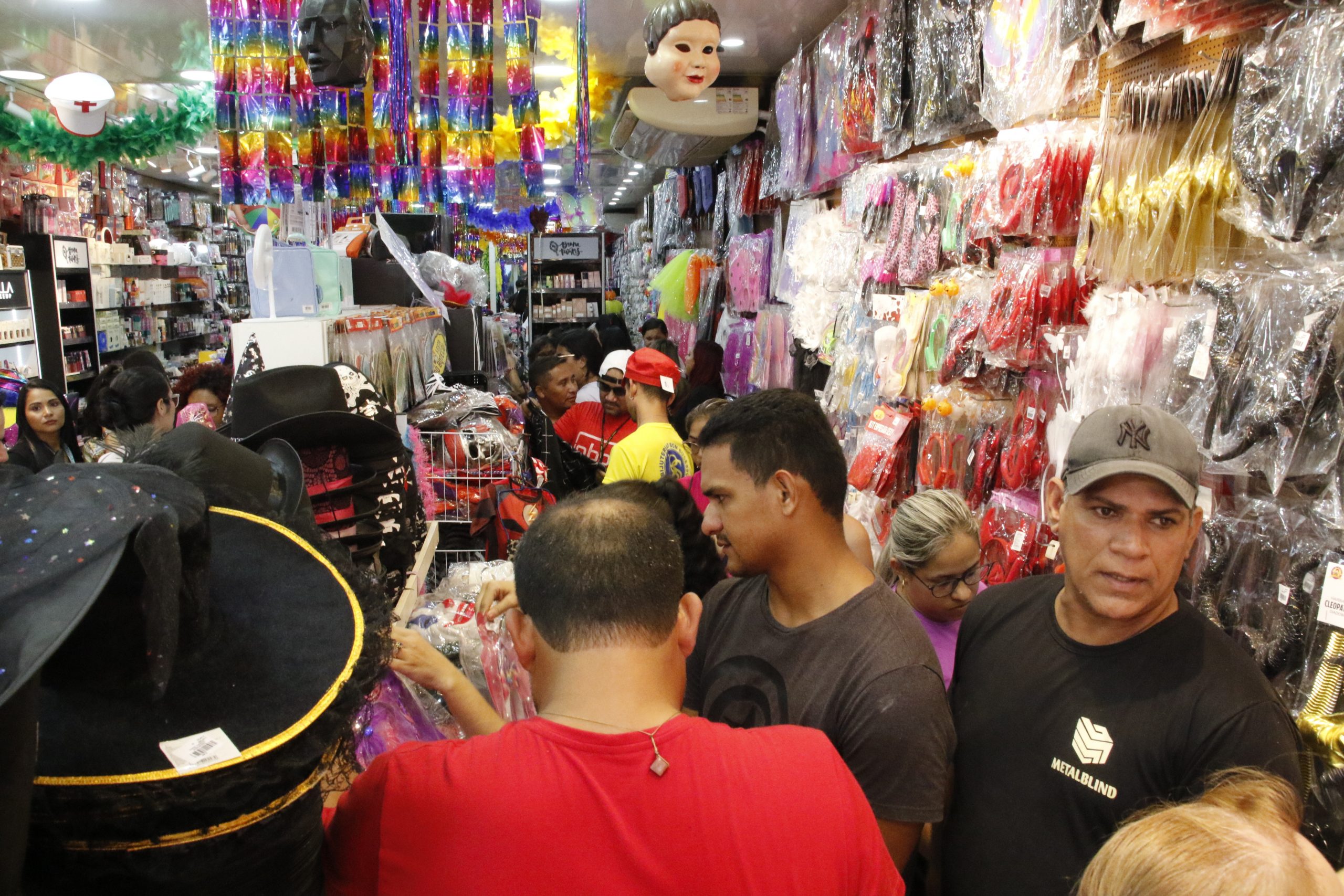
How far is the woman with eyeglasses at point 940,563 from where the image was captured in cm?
224

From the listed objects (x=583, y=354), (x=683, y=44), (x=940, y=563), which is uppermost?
(x=683, y=44)

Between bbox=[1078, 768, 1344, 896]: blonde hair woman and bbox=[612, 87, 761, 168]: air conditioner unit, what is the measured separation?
191 inches

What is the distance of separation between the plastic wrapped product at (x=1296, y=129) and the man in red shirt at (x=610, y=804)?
4.01ft

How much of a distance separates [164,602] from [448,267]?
6244 mm

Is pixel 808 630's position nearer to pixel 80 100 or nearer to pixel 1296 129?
pixel 1296 129

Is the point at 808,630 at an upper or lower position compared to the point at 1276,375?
lower

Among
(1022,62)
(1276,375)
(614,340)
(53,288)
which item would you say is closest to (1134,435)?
(1276,375)

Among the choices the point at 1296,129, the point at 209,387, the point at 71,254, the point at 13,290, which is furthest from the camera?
the point at 71,254

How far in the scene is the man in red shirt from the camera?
0.93 m

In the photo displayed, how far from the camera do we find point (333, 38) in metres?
3.20

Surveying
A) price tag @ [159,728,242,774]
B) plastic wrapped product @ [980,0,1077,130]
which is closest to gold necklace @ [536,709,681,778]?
price tag @ [159,728,242,774]

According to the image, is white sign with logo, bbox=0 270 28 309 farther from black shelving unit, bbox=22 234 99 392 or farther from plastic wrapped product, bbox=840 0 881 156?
plastic wrapped product, bbox=840 0 881 156

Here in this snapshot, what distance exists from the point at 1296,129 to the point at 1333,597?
2.54ft

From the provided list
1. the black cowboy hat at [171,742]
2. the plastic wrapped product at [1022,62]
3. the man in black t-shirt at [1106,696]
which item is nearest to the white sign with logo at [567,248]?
the plastic wrapped product at [1022,62]
